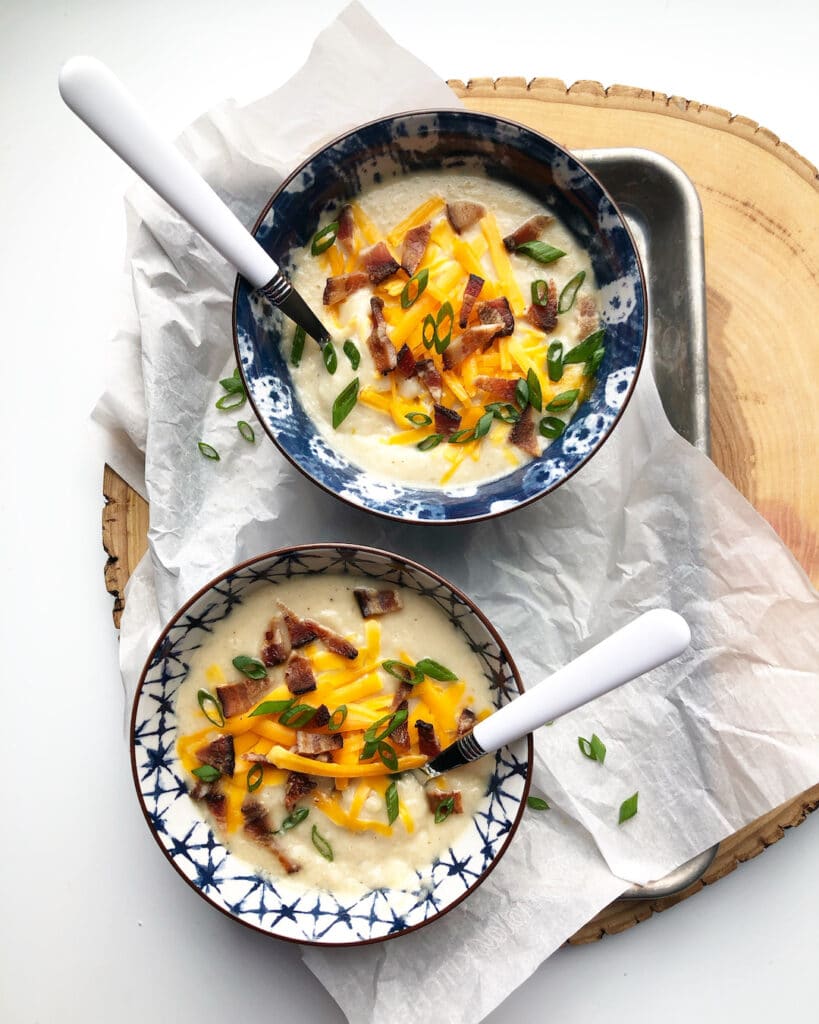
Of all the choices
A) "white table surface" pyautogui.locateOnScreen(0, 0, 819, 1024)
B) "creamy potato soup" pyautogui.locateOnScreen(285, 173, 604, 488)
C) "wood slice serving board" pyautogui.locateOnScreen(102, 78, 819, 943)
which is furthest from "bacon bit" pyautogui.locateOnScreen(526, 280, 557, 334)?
"white table surface" pyautogui.locateOnScreen(0, 0, 819, 1024)

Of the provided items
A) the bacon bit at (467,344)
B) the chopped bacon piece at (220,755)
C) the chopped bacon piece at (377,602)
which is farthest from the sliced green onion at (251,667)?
the bacon bit at (467,344)

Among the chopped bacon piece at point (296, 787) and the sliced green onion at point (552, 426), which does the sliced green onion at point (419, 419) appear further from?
the chopped bacon piece at point (296, 787)

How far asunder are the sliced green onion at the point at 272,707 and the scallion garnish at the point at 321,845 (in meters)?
0.29

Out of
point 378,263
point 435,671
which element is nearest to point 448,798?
point 435,671

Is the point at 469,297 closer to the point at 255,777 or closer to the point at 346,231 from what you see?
the point at 346,231

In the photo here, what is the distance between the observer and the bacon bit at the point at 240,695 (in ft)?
7.32

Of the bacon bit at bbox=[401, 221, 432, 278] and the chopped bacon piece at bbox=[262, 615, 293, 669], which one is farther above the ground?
the bacon bit at bbox=[401, 221, 432, 278]

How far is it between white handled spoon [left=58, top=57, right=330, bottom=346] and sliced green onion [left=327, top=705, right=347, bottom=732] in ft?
2.93

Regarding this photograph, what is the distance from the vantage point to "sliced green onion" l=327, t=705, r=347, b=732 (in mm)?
2193

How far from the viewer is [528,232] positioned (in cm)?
235

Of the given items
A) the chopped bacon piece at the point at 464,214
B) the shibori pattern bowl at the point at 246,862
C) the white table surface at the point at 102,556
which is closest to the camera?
the shibori pattern bowl at the point at 246,862

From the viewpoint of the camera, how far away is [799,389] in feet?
8.07

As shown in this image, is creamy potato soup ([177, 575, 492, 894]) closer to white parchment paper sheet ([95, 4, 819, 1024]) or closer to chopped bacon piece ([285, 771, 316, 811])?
chopped bacon piece ([285, 771, 316, 811])

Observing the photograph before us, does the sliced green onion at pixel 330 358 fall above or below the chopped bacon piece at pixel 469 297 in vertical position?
above
